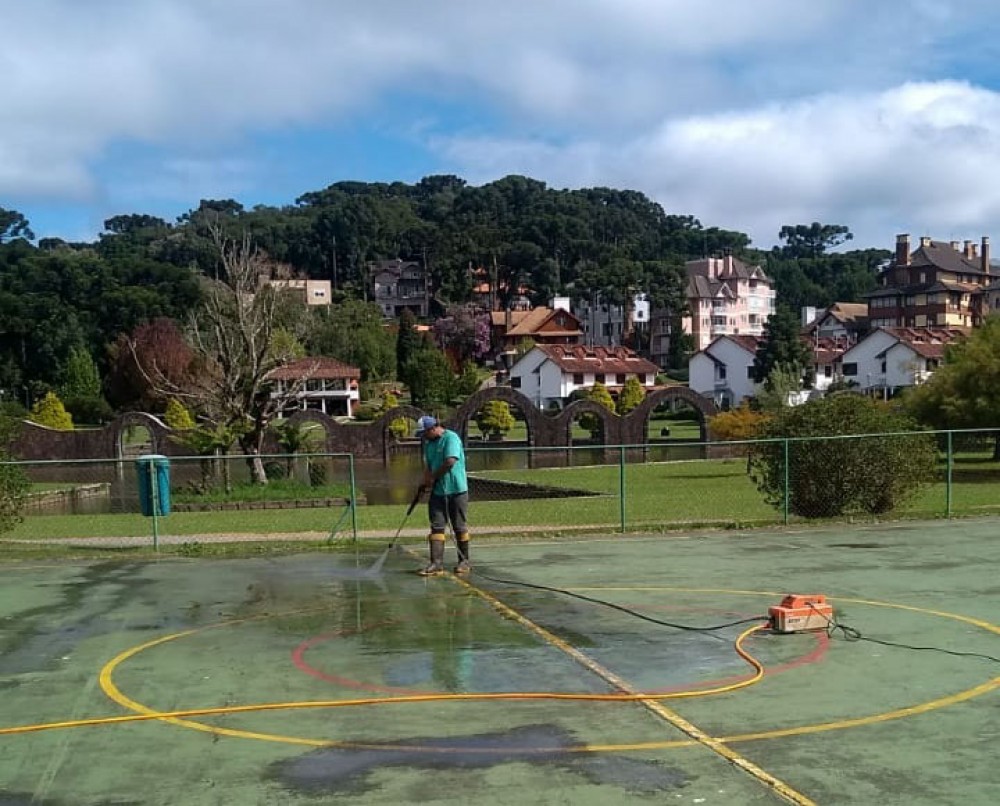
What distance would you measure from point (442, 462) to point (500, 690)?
5000mm

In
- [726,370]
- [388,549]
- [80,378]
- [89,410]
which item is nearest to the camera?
[388,549]

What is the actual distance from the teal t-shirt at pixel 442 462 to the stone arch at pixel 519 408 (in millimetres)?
38611

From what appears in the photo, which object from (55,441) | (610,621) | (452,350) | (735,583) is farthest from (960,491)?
(452,350)

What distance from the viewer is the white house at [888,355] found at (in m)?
78.7

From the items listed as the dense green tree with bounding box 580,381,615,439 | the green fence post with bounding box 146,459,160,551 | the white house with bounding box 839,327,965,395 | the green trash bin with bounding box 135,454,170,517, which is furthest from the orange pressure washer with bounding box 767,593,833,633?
the white house with bounding box 839,327,965,395

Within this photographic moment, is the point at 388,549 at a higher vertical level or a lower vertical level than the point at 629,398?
lower

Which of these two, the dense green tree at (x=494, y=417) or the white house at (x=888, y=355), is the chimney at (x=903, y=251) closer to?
the white house at (x=888, y=355)

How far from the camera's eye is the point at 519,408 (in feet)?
168

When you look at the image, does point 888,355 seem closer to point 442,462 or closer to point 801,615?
point 442,462

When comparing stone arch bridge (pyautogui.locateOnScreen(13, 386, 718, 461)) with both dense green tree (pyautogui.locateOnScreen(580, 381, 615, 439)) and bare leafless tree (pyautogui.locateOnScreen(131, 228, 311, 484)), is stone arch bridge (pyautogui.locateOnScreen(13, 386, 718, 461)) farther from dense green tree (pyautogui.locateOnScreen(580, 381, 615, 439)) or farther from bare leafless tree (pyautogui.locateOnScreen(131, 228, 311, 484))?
bare leafless tree (pyautogui.locateOnScreen(131, 228, 311, 484))

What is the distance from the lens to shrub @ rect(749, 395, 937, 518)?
17641 mm

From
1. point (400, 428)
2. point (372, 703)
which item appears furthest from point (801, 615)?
point (400, 428)

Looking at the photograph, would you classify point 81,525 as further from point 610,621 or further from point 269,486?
point 610,621

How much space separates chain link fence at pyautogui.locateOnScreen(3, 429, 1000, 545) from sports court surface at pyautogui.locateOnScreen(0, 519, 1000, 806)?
5243mm
